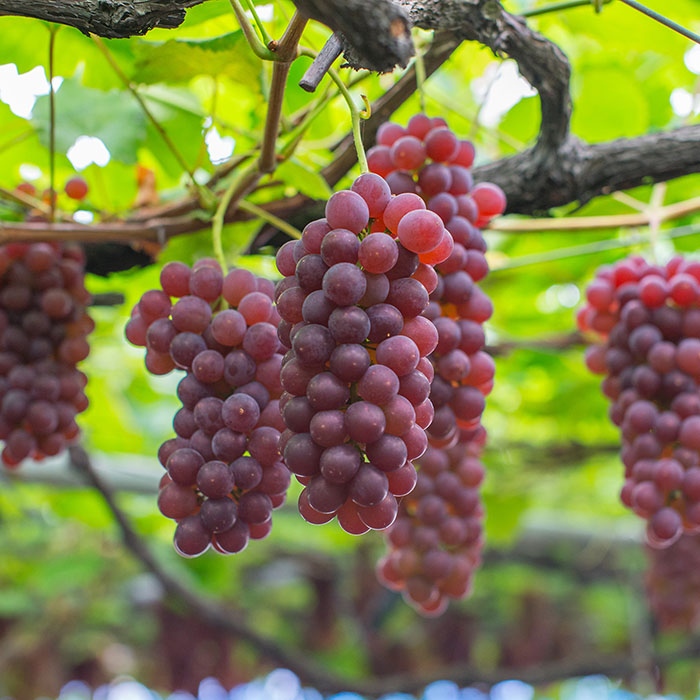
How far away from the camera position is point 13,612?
290 cm

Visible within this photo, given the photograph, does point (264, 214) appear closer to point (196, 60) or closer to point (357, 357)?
point (196, 60)

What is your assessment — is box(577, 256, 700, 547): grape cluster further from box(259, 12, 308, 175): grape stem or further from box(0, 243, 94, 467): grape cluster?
box(0, 243, 94, 467): grape cluster

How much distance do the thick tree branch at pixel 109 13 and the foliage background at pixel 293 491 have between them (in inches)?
10.1

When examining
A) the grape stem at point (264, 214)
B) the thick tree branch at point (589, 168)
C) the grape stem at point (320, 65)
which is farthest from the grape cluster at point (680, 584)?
the grape stem at point (320, 65)

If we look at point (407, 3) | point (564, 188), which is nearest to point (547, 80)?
point (564, 188)

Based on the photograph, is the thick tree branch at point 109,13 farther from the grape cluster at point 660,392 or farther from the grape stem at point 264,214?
the grape cluster at point 660,392

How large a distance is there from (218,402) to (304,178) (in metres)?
0.31

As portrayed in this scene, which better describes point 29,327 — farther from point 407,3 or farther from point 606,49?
point 606,49

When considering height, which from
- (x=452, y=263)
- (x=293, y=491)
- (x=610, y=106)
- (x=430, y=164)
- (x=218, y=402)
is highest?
(x=610, y=106)

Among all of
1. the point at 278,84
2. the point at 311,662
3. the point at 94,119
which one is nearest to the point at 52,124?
the point at 94,119

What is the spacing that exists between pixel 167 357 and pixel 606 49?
1163mm

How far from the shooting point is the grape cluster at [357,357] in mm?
503

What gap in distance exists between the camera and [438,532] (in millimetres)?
1033

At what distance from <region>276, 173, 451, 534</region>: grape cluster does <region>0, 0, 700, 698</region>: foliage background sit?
312mm
